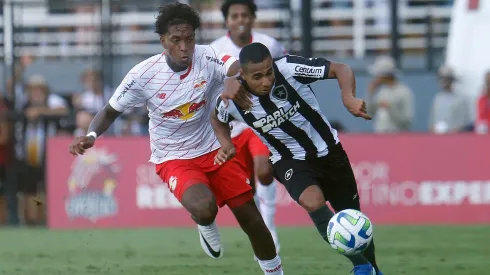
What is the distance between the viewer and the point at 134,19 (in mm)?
18094

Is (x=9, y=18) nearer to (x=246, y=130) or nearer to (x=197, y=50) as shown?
(x=246, y=130)

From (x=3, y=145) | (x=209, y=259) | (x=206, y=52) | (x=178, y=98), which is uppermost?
(x=206, y=52)

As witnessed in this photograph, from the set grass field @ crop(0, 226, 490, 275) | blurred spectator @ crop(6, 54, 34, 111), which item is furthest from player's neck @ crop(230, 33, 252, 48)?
blurred spectator @ crop(6, 54, 34, 111)

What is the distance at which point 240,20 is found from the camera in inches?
468

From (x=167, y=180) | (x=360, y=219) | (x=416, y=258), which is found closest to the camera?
(x=360, y=219)

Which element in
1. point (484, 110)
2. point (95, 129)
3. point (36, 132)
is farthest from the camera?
point (36, 132)

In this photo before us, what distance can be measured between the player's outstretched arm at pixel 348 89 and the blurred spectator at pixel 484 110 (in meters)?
8.55

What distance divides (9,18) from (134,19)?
1998 mm

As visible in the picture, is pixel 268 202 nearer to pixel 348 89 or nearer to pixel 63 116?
pixel 348 89

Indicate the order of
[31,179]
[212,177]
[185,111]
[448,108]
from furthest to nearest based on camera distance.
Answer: [31,179], [448,108], [212,177], [185,111]

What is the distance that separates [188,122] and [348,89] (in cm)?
151

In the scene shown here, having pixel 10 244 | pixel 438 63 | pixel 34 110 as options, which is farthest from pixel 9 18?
pixel 438 63

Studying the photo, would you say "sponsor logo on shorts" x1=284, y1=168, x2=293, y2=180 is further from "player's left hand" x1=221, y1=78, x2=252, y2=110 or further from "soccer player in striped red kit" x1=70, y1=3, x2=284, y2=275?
"player's left hand" x1=221, y1=78, x2=252, y2=110

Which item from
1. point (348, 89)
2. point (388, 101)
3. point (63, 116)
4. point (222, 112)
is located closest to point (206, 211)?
point (222, 112)
